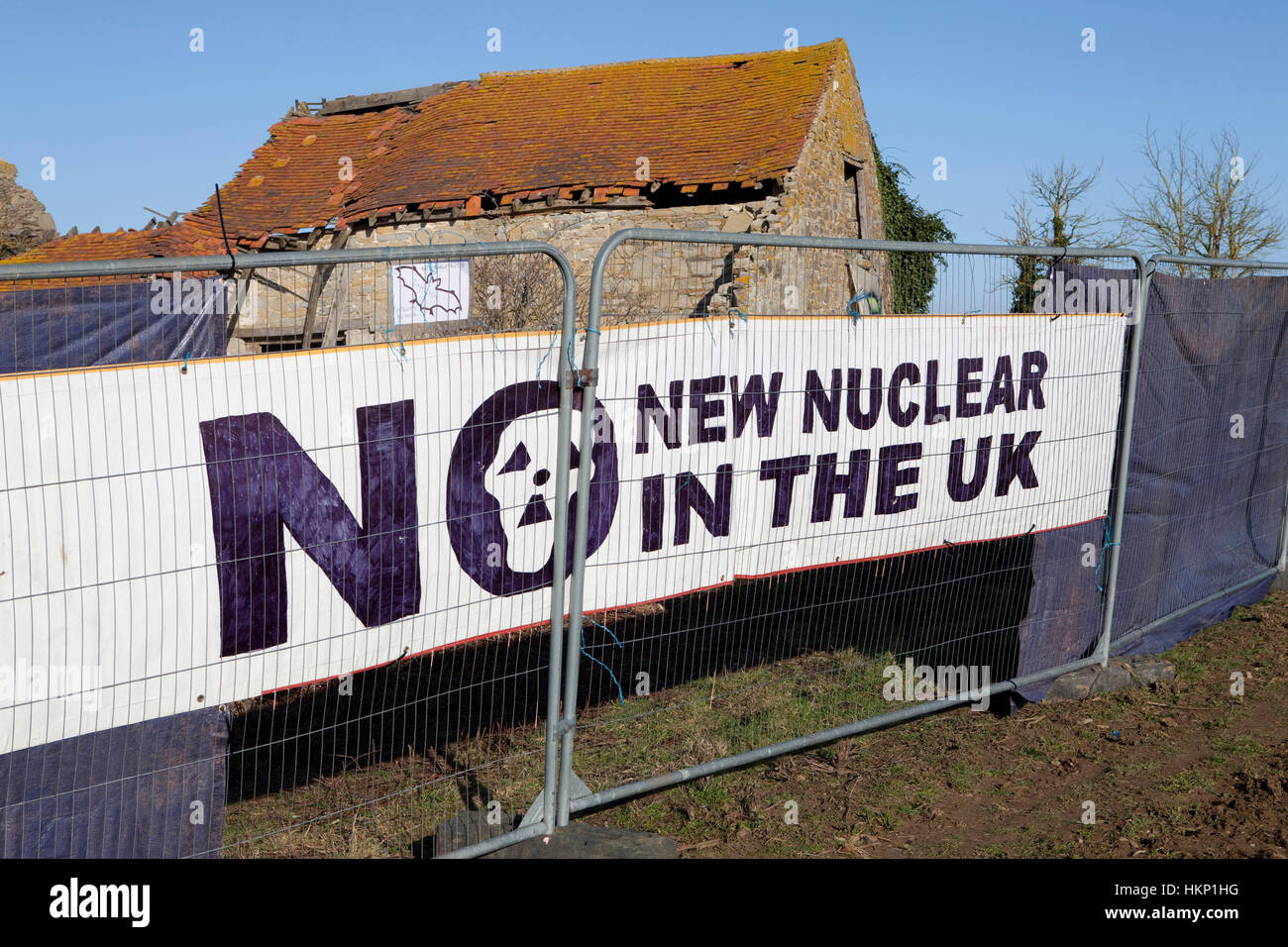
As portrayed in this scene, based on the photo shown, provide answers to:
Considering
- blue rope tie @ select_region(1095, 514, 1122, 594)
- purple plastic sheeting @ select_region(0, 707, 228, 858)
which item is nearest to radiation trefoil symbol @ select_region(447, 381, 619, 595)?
purple plastic sheeting @ select_region(0, 707, 228, 858)

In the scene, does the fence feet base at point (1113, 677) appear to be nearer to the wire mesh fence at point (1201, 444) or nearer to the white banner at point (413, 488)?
the wire mesh fence at point (1201, 444)

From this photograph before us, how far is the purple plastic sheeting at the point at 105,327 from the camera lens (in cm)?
305

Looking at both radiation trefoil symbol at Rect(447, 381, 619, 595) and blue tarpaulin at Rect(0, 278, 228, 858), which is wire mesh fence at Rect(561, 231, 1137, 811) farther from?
blue tarpaulin at Rect(0, 278, 228, 858)

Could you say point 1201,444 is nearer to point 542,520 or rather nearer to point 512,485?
point 542,520

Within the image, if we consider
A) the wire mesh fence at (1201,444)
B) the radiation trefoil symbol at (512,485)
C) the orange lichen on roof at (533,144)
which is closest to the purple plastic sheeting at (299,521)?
the radiation trefoil symbol at (512,485)

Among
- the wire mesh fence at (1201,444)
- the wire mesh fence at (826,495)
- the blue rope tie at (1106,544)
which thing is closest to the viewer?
the wire mesh fence at (826,495)

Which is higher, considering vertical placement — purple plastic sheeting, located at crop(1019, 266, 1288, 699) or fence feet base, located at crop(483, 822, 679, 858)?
purple plastic sheeting, located at crop(1019, 266, 1288, 699)

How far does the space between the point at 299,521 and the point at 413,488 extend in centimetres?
41

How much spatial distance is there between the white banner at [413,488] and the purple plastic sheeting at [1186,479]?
3.74 feet

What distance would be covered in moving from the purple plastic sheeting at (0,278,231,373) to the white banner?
0.17 m

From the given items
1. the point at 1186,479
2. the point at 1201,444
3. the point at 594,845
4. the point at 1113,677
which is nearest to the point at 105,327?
the point at 594,845

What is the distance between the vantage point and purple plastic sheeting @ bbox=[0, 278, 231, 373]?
10.0 ft
